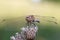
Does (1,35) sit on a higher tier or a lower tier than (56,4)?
lower

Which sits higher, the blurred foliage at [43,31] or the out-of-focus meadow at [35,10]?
the out-of-focus meadow at [35,10]

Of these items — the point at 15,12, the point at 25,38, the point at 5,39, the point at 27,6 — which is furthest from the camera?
the point at 27,6

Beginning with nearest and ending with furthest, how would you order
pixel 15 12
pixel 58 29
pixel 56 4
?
pixel 58 29 → pixel 15 12 → pixel 56 4

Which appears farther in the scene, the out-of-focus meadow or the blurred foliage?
the out-of-focus meadow

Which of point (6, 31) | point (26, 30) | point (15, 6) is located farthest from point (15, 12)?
point (26, 30)

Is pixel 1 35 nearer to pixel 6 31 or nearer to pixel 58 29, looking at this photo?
pixel 6 31

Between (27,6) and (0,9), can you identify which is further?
(27,6)

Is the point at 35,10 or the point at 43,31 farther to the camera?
the point at 35,10

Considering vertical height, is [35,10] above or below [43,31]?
above

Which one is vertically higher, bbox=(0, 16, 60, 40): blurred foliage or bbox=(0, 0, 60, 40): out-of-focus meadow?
bbox=(0, 0, 60, 40): out-of-focus meadow

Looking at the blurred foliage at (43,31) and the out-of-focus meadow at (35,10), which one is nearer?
the blurred foliage at (43,31)
